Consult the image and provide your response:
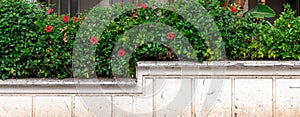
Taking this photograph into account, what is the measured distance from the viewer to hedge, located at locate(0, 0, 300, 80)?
5648 mm

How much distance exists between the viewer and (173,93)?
5.70 metres

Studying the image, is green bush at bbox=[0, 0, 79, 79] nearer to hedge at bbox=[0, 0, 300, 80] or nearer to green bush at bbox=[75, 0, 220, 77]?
hedge at bbox=[0, 0, 300, 80]

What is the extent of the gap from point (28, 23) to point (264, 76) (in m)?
3.12

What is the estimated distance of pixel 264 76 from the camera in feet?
18.4

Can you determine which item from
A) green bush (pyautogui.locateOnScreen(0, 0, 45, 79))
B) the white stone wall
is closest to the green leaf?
the white stone wall

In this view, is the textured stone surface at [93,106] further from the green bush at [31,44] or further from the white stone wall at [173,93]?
A: the green bush at [31,44]

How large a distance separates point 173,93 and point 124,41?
923 millimetres

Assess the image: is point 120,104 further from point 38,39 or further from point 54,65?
point 38,39

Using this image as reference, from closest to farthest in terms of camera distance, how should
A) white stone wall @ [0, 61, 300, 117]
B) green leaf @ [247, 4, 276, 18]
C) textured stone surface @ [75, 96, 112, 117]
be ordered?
white stone wall @ [0, 61, 300, 117], textured stone surface @ [75, 96, 112, 117], green leaf @ [247, 4, 276, 18]

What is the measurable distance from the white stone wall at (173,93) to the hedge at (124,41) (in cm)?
17

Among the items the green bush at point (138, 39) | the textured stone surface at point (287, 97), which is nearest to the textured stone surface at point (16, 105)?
the green bush at point (138, 39)

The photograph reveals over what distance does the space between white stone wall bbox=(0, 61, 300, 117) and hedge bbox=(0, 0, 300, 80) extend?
0.17 m

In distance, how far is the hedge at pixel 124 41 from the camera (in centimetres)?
565

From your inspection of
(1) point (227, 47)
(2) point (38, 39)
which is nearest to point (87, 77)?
(2) point (38, 39)
